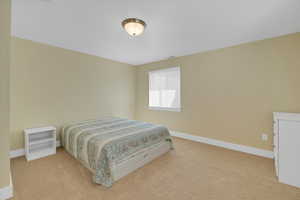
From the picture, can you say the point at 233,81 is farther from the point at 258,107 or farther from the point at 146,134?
the point at 146,134

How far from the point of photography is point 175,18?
6.48 feet

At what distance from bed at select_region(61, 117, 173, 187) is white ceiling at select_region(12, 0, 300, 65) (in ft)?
6.14

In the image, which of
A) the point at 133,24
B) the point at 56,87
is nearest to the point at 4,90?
the point at 56,87

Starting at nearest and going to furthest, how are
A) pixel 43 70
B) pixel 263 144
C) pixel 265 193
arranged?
pixel 265 193 < pixel 263 144 < pixel 43 70

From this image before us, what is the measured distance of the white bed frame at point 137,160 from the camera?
1.90 m

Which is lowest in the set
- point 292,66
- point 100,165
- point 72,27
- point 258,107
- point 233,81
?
point 100,165

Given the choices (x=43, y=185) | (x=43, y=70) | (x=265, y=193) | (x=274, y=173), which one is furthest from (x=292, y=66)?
(x=43, y=70)

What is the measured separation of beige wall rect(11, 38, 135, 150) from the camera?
258cm

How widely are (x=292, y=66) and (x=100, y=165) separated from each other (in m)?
3.70

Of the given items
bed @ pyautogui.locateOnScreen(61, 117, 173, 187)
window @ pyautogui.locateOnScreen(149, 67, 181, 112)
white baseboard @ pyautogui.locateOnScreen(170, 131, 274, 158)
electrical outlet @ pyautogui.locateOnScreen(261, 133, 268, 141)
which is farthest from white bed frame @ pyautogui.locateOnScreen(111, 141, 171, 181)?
electrical outlet @ pyautogui.locateOnScreen(261, 133, 268, 141)

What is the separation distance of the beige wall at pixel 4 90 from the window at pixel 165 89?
3466 mm

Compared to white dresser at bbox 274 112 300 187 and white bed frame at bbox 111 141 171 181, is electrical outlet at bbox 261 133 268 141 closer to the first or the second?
white dresser at bbox 274 112 300 187

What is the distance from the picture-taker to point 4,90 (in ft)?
4.90

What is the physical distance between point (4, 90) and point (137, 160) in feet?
6.54
